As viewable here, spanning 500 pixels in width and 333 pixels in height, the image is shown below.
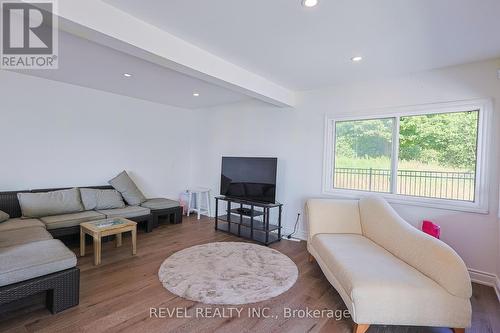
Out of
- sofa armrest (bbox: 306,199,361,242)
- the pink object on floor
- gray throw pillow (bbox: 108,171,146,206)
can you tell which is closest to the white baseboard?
the pink object on floor

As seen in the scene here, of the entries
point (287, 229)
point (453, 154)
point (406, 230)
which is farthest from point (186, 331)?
point (453, 154)

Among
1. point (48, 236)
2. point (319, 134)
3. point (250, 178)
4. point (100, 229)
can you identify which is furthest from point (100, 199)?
point (319, 134)

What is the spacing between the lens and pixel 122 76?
3529 mm

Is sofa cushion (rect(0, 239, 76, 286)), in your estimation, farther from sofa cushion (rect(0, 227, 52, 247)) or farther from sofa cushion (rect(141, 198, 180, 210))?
sofa cushion (rect(141, 198, 180, 210))

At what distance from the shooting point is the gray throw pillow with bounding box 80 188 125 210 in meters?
3.86

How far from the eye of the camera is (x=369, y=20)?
200cm

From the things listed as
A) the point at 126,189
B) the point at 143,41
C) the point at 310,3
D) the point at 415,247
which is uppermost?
the point at 310,3

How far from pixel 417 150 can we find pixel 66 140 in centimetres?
533

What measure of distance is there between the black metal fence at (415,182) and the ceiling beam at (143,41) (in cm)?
202

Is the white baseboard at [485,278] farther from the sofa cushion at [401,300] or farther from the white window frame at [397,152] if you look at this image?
the sofa cushion at [401,300]

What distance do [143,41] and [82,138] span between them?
2.95 metres

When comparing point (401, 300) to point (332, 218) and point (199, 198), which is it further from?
point (199, 198)

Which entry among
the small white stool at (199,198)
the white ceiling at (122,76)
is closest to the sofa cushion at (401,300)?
the white ceiling at (122,76)

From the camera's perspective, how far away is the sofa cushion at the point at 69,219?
3.17 meters
